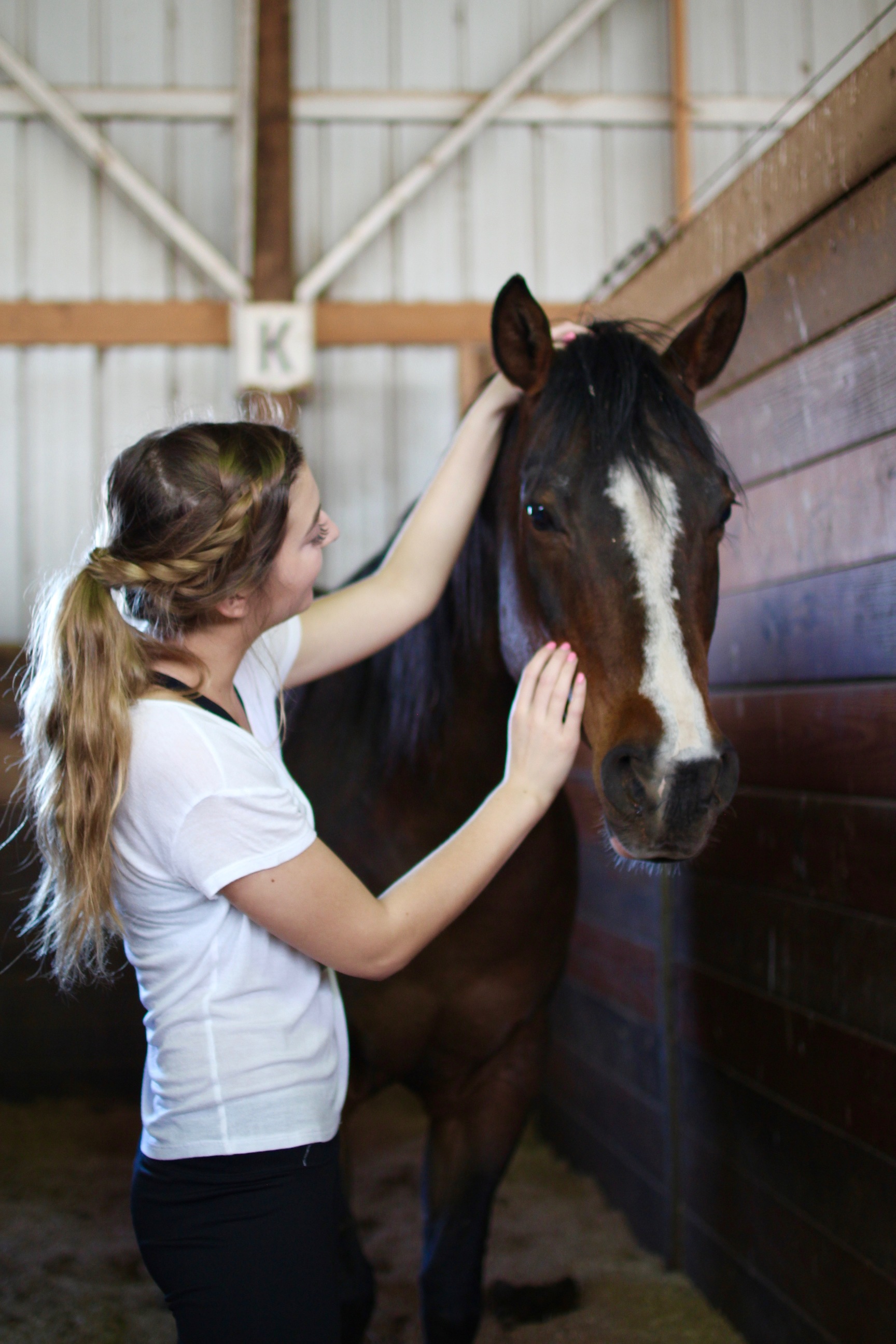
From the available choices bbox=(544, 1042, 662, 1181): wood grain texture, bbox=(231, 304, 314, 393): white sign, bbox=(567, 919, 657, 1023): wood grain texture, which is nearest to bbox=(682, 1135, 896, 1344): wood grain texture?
bbox=(544, 1042, 662, 1181): wood grain texture

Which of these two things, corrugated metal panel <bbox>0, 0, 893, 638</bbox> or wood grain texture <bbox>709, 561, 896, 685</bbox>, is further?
corrugated metal panel <bbox>0, 0, 893, 638</bbox>

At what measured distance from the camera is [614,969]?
84.4 inches

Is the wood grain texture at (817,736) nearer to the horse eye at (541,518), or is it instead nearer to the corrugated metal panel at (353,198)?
the horse eye at (541,518)

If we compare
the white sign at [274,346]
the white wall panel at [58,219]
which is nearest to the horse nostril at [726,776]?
the white sign at [274,346]

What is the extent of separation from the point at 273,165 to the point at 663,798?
345 centimetres

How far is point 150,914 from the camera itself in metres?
0.88

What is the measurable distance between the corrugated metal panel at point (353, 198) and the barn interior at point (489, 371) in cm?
1

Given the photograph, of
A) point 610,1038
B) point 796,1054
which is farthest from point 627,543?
point 610,1038

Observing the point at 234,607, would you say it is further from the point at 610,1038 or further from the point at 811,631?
the point at 610,1038

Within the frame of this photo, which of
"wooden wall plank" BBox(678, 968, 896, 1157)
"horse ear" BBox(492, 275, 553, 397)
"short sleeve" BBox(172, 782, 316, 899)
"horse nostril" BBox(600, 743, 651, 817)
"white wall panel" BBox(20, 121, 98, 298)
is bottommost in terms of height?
"wooden wall plank" BBox(678, 968, 896, 1157)

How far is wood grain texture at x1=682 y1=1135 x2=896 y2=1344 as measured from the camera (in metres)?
1.25

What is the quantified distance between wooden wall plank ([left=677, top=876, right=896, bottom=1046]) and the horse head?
499 millimetres

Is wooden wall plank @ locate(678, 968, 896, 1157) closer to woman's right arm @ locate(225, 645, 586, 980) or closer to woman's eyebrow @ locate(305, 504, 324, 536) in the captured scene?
woman's right arm @ locate(225, 645, 586, 980)

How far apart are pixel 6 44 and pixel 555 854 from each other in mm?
3793
